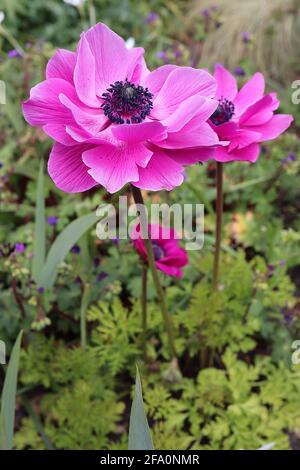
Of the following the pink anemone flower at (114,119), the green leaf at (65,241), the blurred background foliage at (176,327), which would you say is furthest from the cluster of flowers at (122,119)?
the blurred background foliage at (176,327)

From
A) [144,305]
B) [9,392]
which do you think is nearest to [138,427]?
[9,392]

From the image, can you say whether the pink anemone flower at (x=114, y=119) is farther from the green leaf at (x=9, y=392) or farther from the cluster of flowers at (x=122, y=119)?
the green leaf at (x=9, y=392)

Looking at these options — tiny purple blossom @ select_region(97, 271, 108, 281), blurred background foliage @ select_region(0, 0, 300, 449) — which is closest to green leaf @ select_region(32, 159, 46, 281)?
blurred background foliage @ select_region(0, 0, 300, 449)

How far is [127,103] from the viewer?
2.13 feet

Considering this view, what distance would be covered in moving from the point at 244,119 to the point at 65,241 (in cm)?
36

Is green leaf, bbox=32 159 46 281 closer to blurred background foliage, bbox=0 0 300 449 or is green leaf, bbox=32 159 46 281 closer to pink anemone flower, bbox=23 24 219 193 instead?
blurred background foliage, bbox=0 0 300 449

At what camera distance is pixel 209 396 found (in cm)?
102

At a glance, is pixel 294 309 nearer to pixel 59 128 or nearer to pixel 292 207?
pixel 292 207

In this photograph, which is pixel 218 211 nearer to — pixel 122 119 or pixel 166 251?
pixel 166 251

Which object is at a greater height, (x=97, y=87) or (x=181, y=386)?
(x=97, y=87)

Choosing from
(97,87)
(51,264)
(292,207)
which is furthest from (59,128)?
(292,207)

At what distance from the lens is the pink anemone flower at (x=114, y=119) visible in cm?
59

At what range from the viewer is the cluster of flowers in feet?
1.93

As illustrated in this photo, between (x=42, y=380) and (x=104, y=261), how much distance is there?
0.33 meters
